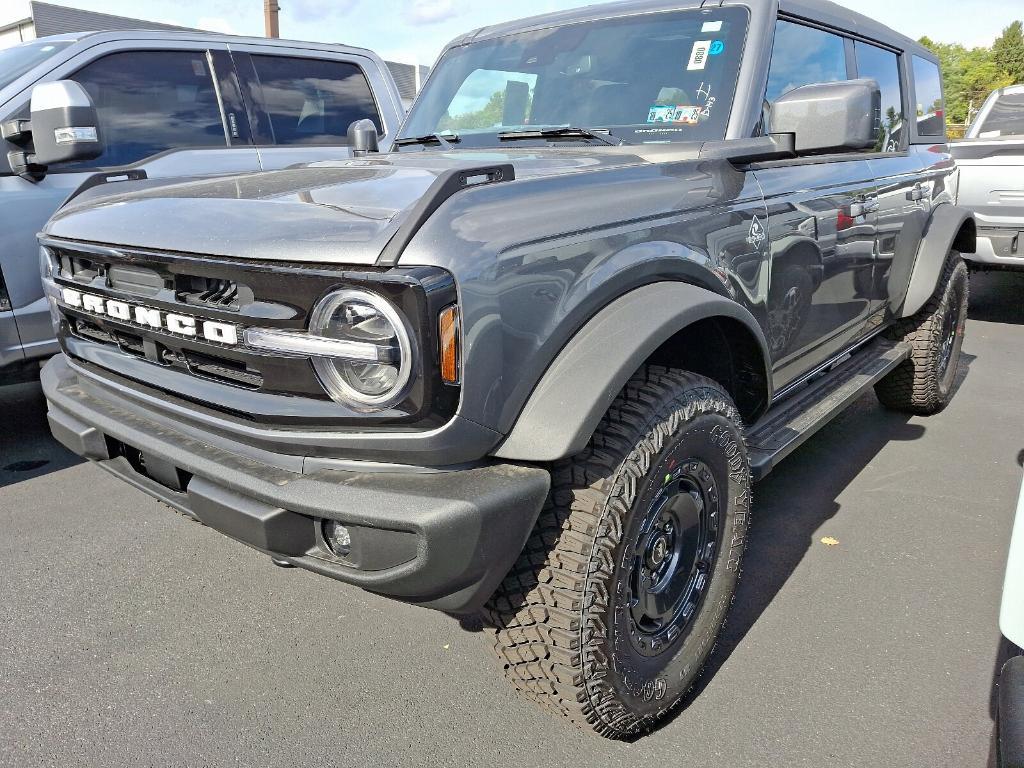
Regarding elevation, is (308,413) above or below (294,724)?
above

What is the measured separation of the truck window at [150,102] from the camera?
4.13 metres

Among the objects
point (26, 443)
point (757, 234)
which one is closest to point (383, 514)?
point (757, 234)

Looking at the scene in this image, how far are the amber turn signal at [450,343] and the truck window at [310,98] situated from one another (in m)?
3.71

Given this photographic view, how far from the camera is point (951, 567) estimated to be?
9.42 ft

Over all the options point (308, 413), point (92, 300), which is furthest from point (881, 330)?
point (92, 300)

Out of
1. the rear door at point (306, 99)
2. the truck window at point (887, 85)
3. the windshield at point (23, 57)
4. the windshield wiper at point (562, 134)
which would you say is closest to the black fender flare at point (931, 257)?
the truck window at point (887, 85)

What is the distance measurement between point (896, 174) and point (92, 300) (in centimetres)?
329

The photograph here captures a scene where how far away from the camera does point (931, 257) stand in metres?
3.90

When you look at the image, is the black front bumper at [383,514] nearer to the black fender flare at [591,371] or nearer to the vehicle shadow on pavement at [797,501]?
the black fender flare at [591,371]

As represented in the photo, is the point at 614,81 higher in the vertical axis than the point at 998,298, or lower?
higher

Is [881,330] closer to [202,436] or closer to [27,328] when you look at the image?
[202,436]

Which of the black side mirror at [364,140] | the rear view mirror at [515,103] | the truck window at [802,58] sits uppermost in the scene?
the truck window at [802,58]

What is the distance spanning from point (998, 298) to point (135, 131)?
8.06m

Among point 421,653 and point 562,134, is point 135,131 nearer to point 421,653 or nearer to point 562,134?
point 562,134
